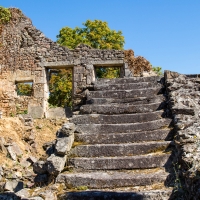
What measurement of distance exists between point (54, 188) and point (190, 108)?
2.51m

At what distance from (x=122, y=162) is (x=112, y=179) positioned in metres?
0.41

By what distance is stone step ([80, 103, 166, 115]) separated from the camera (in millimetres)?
5758

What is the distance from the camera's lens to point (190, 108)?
506 centimetres

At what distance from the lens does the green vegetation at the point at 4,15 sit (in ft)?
47.5

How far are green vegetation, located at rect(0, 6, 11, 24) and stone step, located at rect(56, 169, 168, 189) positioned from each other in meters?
11.9

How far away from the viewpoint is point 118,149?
4.71 m

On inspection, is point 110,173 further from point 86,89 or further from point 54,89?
point 54,89

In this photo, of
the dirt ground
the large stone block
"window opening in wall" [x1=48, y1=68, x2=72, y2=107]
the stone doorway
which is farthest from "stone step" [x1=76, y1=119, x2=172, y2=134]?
"window opening in wall" [x1=48, y1=68, x2=72, y2=107]

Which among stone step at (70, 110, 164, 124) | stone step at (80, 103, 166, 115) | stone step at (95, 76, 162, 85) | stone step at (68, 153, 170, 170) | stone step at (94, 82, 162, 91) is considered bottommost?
stone step at (68, 153, 170, 170)

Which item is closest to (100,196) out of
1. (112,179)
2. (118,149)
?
(112,179)

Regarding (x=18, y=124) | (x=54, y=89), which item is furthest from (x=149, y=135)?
(x=54, y=89)

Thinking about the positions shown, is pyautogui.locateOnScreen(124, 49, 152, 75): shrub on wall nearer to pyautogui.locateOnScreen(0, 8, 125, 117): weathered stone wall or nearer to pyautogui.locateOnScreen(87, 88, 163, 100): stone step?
pyautogui.locateOnScreen(0, 8, 125, 117): weathered stone wall

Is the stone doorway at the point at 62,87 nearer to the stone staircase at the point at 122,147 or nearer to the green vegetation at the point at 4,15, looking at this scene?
the green vegetation at the point at 4,15

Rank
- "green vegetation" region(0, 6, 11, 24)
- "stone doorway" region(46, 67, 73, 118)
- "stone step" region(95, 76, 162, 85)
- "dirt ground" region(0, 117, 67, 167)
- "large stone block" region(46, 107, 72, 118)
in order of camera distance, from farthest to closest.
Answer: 1. "stone doorway" region(46, 67, 73, 118)
2. "green vegetation" region(0, 6, 11, 24)
3. "large stone block" region(46, 107, 72, 118)
4. "dirt ground" region(0, 117, 67, 167)
5. "stone step" region(95, 76, 162, 85)
